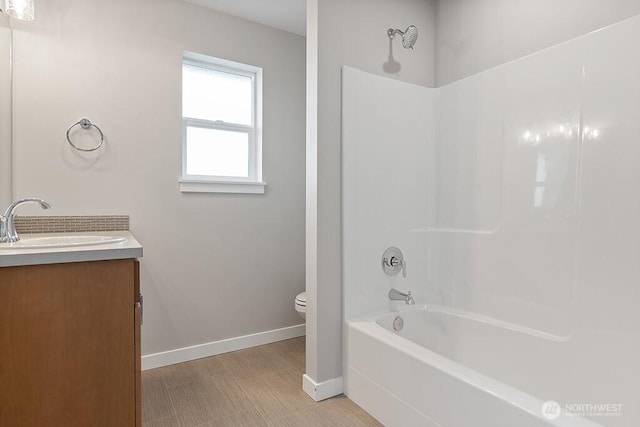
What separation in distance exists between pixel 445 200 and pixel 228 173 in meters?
1.60

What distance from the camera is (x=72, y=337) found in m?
1.29

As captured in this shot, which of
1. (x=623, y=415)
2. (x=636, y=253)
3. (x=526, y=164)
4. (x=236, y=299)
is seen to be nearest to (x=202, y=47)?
(x=236, y=299)

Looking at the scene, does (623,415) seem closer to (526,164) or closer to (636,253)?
(636,253)

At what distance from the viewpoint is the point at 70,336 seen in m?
1.28

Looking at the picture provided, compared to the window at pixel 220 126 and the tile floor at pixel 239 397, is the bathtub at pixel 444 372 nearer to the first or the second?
the tile floor at pixel 239 397

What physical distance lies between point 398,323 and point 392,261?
370 millimetres

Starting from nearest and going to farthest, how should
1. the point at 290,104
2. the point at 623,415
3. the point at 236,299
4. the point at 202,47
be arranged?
the point at 623,415 < the point at 202,47 < the point at 236,299 < the point at 290,104

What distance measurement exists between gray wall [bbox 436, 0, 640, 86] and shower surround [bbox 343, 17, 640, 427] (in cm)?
11

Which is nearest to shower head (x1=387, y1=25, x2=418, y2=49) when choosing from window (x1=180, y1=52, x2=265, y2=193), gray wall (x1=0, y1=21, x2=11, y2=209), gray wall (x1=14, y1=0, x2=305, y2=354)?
gray wall (x1=14, y1=0, x2=305, y2=354)

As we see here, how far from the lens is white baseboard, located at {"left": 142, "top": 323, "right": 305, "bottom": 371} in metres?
2.37

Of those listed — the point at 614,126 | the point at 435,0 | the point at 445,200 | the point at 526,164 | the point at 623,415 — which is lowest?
the point at 623,415

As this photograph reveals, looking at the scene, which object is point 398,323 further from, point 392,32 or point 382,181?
point 392,32
